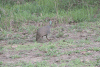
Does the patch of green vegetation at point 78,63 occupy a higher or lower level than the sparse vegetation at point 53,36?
lower

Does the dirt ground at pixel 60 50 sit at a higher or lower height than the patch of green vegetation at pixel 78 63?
higher

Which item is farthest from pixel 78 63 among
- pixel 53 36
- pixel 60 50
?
pixel 53 36

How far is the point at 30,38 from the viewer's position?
7.36 meters

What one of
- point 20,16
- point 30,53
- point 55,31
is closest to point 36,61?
point 30,53

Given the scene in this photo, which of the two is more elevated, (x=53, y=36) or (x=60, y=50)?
(x=53, y=36)

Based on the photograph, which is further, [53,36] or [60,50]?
[53,36]

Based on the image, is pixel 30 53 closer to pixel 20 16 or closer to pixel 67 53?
pixel 67 53

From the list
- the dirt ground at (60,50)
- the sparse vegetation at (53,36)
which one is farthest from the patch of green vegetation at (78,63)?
the dirt ground at (60,50)

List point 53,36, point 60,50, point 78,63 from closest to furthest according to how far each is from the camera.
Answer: point 78,63, point 60,50, point 53,36

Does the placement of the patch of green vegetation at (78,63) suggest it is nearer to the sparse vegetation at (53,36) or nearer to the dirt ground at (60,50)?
the sparse vegetation at (53,36)

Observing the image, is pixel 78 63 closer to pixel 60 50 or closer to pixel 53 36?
pixel 60 50

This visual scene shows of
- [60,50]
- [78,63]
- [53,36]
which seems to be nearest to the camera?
[78,63]

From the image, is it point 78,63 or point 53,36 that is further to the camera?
point 53,36

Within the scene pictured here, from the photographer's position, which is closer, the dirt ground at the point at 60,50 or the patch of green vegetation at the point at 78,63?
the patch of green vegetation at the point at 78,63
